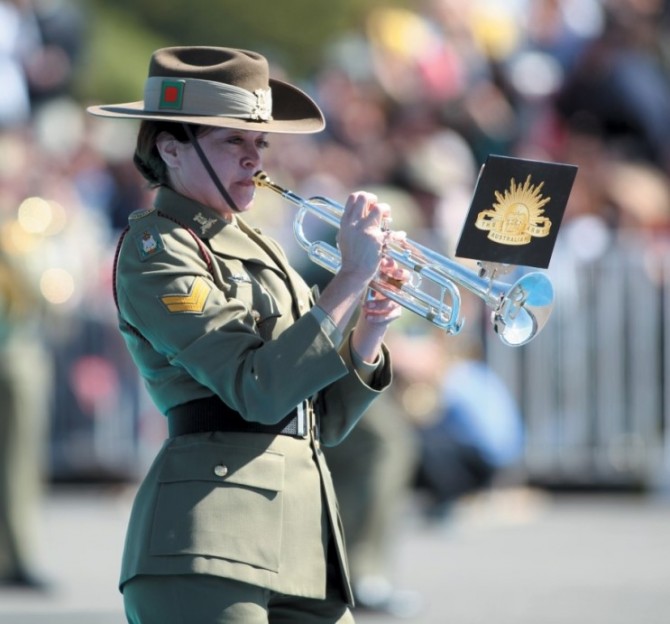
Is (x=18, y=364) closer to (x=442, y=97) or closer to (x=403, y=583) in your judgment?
(x=403, y=583)

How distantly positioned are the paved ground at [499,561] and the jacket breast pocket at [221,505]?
12.7 feet

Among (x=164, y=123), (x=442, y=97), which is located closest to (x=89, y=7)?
(x=442, y=97)

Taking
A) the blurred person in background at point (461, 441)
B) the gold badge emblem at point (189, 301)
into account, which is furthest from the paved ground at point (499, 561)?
the gold badge emblem at point (189, 301)

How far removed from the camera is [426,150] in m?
12.0

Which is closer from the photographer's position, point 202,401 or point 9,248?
point 202,401

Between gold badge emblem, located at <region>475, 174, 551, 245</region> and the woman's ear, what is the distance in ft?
2.38

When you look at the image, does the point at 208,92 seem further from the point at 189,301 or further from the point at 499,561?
the point at 499,561

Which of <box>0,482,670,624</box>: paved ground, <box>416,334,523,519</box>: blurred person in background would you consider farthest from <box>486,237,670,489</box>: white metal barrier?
<box>416,334,523,519</box>: blurred person in background

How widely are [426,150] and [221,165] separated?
318 inches

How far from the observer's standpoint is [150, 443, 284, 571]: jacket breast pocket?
3797 millimetres

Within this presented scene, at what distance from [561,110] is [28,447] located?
5.37 metres

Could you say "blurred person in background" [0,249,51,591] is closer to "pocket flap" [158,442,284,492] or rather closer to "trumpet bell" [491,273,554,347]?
"pocket flap" [158,442,284,492]

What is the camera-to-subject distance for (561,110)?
12.8 metres

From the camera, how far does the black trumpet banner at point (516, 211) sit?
3.86 m
